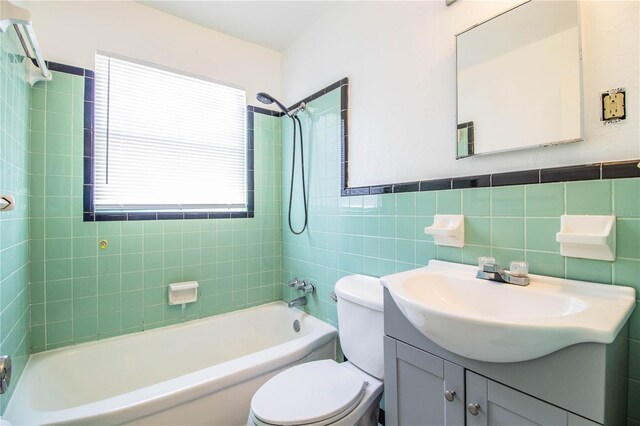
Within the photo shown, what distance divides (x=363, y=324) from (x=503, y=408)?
61cm

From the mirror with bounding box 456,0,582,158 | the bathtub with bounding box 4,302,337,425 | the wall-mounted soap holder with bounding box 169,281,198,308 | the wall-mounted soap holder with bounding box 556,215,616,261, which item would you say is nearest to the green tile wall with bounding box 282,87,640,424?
the wall-mounted soap holder with bounding box 556,215,616,261

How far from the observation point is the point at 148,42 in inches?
73.6

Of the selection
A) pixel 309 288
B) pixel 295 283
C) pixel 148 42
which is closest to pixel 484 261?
pixel 309 288

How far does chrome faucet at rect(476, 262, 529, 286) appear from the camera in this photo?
0.96 metres

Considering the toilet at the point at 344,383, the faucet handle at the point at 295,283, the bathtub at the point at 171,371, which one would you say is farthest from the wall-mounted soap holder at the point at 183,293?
the toilet at the point at 344,383

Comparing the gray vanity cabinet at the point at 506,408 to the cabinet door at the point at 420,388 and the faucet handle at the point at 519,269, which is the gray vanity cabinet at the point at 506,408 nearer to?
the cabinet door at the point at 420,388

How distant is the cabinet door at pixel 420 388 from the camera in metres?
0.84

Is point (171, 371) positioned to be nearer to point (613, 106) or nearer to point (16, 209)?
point (16, 209)

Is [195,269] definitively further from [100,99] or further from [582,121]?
[582,121]

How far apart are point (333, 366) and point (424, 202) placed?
0.90m

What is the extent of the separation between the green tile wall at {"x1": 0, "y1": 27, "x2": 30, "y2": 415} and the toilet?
1.06 meters

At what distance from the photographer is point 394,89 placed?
58.0 inches

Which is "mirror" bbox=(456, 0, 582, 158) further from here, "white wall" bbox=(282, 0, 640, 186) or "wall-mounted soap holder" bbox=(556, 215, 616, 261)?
"wall-mounted soap holder" bbox=(556, 215, 616, 261)

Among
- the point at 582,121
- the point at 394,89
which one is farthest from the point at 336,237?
the point at 582,121
